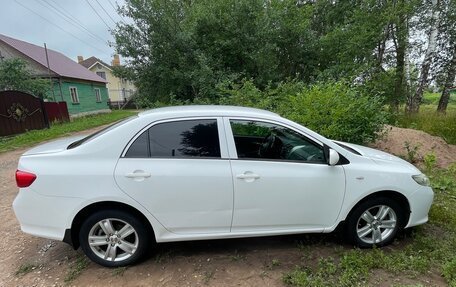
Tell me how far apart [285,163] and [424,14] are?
12358 millimetres

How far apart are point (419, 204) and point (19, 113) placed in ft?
47.2

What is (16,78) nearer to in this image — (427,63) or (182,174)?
(182,174)

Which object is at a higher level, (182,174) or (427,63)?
(427,63)

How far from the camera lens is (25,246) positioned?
3.43 metres

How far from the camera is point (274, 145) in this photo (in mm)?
3123

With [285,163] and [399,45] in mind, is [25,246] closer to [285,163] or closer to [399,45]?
[285,163]

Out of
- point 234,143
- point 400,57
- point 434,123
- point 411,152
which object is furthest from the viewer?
point 400,57

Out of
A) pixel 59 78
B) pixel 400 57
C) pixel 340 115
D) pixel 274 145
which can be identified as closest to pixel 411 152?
pixel 340 115

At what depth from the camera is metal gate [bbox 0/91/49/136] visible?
11.5 meters

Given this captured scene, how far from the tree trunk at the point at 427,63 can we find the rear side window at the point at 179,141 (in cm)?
1066

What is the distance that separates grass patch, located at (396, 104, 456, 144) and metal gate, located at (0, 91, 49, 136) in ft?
48.2

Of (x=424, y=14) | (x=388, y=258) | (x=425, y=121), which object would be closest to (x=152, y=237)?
(x=388, y=258)

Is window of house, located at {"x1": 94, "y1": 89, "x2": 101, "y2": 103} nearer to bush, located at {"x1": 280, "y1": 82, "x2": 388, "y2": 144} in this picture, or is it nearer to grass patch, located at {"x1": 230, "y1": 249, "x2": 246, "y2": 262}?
bush, located at {"x1": 280, "y1": 82, "x2": 388, "y2": 144}

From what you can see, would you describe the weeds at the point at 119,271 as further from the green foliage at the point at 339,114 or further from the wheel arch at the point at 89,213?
the green foliage at the point at 339,114
